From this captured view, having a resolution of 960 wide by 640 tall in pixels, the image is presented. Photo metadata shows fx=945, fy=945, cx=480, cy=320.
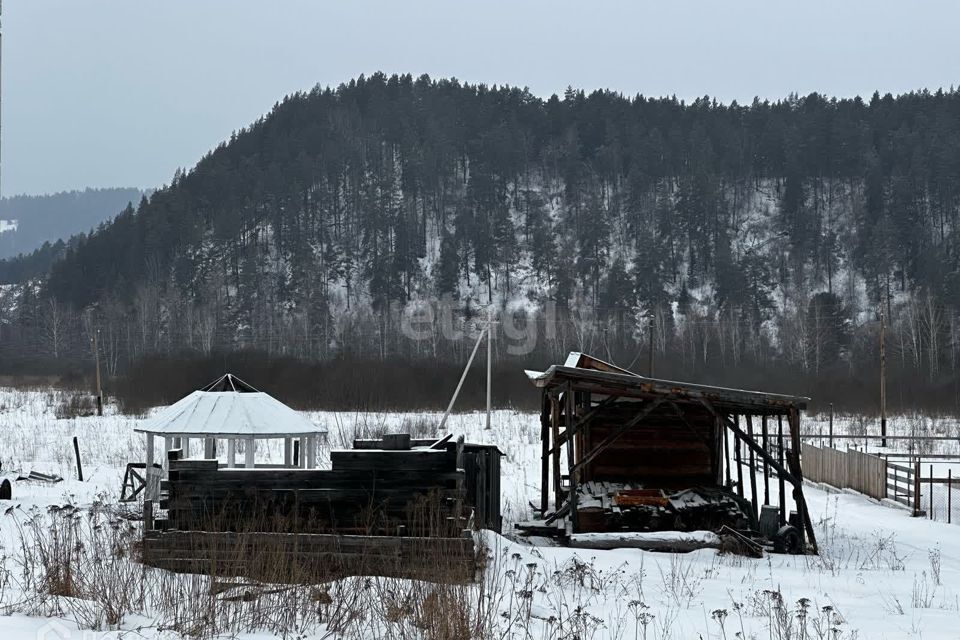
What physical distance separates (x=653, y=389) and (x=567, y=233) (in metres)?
91.9

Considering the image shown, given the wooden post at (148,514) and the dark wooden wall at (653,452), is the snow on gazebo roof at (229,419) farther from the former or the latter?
the wooden post at (148,514)

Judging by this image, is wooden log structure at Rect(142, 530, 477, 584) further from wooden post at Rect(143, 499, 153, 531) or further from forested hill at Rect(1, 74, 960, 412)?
forested hill at Rect(1, 74, 960, 412)

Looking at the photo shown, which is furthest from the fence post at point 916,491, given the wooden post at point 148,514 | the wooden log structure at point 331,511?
the wooden post at point 148,514

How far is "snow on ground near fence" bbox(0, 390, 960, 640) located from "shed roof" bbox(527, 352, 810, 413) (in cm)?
263

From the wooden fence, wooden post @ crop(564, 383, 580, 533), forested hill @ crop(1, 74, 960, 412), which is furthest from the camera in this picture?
forested hill @ crop(1, 74, 960, 412)

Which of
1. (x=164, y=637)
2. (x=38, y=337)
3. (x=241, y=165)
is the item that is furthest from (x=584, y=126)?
(x=164, y=637)

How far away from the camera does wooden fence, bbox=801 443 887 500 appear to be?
23703mm

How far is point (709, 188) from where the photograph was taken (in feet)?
349

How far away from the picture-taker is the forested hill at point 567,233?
300 feet

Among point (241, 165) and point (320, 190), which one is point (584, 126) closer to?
point (320, 190)

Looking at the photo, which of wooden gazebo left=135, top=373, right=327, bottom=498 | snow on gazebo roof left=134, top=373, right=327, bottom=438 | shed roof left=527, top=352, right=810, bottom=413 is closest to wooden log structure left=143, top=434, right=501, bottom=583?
shed roof left=527, top=352, right=810, bottom=413

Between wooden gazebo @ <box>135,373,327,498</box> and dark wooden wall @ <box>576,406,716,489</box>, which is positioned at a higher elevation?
wooden gazebo @ <box>135,373,327,498</box>

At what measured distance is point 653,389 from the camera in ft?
54.0

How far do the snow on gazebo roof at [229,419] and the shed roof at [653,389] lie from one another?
4861 millimetres
